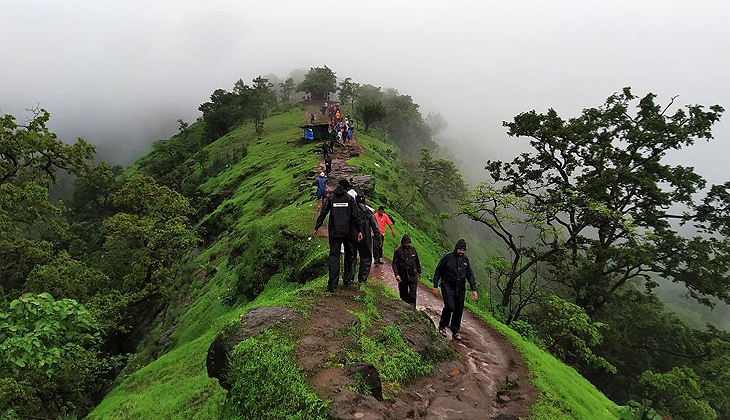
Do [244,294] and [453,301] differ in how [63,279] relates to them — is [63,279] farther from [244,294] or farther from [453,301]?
[453,301]

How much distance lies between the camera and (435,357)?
25.0ft

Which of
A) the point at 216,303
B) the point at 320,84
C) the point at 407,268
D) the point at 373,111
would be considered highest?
the point at 320,84

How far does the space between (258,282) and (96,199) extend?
166ft

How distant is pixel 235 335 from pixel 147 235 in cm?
1959

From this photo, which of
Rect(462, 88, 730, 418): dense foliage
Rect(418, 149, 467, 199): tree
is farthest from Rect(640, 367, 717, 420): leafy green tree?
Rect(418, 149, 467, 199): tree

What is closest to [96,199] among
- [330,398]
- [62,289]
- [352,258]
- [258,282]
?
[62,289]

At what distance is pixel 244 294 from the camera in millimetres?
14430

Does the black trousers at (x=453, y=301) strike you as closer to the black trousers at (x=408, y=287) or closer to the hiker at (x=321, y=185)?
the black trousers at (x=408, y=287)

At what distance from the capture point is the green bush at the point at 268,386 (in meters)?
4.85

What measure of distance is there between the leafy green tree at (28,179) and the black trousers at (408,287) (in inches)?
773

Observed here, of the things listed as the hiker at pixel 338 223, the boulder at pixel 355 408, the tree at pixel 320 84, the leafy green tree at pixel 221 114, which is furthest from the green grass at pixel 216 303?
the tree at pixel 320 84

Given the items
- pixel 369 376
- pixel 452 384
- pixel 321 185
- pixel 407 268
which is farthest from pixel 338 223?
pixel 321 185

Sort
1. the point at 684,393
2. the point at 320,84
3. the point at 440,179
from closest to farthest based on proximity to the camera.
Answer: the point at 684,393, the point at 440,179, the point at 320,84

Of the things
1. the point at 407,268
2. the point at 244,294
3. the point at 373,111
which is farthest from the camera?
the point at 373,111
